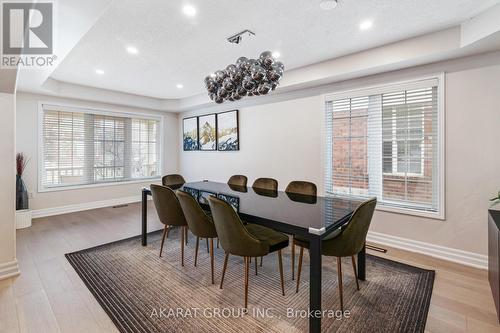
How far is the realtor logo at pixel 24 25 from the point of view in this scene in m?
1.51

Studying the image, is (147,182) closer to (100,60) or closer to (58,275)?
(100,60)

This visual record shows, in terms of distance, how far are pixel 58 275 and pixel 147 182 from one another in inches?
158

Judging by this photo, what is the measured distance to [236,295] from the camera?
2.21 m

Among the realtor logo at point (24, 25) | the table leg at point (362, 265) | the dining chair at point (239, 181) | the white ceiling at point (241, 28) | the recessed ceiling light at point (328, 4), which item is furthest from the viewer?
the dining chair at point (239, 181)

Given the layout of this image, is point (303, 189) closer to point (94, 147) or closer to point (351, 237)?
point (351, 237)

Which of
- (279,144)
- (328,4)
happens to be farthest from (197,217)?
(279,144)

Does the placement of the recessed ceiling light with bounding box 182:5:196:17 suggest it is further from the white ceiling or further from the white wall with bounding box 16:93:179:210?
the white wall with bounding box 16:93:179:210

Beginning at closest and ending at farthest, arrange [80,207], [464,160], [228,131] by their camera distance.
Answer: [464,160] → [80,207] → [228,131]

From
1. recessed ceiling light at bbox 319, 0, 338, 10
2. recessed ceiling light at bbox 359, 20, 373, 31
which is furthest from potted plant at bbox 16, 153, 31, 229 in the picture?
recessed ceiling light at bbox 359, 20, 373, 31

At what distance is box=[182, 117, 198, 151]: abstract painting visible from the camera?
20.3 ft

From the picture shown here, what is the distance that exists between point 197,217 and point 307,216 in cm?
105

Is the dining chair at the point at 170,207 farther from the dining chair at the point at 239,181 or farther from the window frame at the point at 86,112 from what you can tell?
the window frame at the point at 86,112

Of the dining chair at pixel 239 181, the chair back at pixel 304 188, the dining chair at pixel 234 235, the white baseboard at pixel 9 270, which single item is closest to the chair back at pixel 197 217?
the dining chair at pixel 234 235

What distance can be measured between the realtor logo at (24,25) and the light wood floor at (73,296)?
2.04 meters
